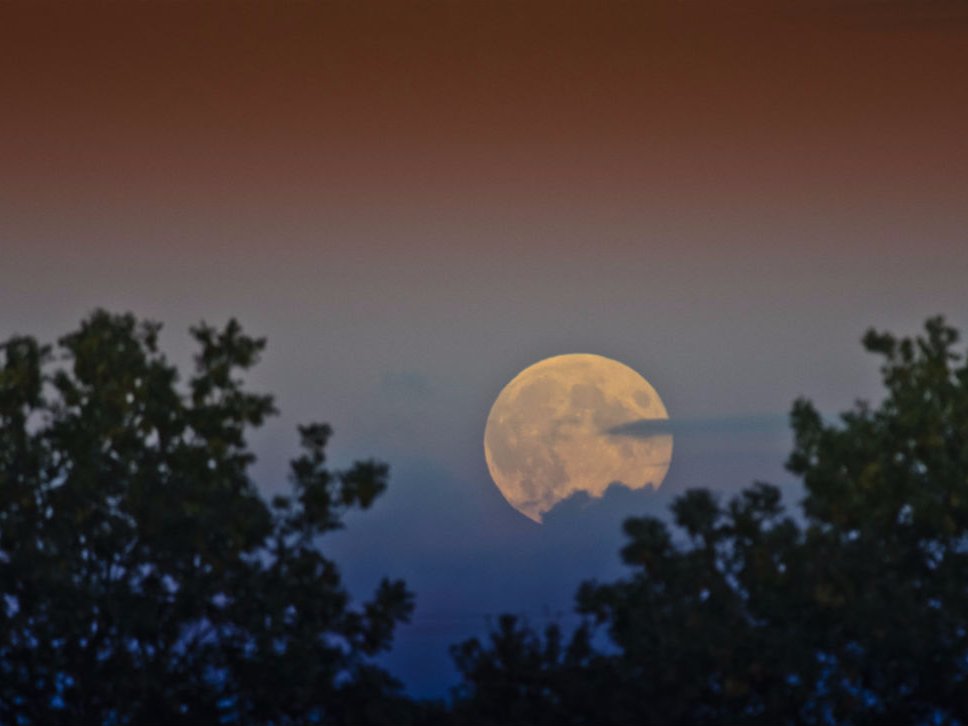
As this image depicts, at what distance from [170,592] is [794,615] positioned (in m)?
9.37

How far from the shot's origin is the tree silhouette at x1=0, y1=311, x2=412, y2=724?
25.1 m

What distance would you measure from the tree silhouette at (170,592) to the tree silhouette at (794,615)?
2.18 metres

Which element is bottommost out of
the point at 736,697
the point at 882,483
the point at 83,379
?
the point at 736,697

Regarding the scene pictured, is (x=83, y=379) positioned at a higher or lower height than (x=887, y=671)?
higher

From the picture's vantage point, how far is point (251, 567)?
2550cm

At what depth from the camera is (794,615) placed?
24.8m

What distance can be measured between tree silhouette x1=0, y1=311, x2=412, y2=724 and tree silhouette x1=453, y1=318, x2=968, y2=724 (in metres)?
2.18

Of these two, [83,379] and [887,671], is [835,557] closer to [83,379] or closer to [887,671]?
[887,671]

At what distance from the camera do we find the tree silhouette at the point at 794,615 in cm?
2381

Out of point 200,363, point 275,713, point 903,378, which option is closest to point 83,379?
point 200,363

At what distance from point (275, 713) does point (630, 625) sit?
5493 mm

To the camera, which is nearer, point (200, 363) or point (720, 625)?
point (720, 625)

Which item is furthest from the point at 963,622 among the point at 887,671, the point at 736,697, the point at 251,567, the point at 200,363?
the point at 200,363

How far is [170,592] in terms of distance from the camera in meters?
25.5
